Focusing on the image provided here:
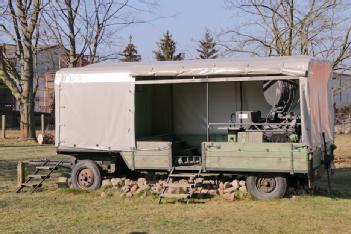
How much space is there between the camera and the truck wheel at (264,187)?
11055 millimetres

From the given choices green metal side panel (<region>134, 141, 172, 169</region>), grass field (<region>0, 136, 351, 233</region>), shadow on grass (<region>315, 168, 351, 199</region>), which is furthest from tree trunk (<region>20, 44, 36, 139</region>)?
green metal side panel (<region>134, 141, 172, 169</region>)

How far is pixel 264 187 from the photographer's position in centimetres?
1120

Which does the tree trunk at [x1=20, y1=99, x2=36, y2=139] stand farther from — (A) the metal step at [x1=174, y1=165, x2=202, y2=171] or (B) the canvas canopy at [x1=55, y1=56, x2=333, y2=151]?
(A) the metal step at [x1=174, y1=165, x2=202, y2=171]

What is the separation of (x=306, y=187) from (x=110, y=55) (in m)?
14.7

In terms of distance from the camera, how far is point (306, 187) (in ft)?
39.0

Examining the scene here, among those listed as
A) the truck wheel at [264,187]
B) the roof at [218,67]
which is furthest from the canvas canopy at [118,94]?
the truck wheel at [264,187]

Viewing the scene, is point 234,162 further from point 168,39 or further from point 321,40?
point 168,39

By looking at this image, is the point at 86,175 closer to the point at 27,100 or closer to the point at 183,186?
the point at 183,186

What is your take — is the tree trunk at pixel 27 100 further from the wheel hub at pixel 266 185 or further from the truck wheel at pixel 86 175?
the wheel hub at pixel 266 185

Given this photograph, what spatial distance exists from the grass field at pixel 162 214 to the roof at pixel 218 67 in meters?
2.49

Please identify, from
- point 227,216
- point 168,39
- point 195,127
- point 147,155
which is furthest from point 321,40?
point 168,39

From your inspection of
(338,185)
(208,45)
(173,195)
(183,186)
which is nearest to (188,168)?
(183,186)

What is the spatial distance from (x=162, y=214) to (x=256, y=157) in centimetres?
223

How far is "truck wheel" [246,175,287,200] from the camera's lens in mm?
11055
